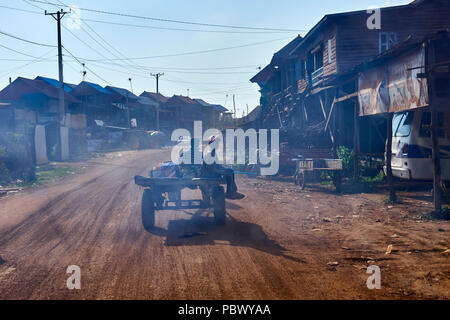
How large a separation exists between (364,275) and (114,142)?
41738mm

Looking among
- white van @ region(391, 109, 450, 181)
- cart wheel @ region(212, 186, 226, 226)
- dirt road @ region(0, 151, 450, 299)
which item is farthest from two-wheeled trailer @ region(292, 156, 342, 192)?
cart wheel @ region(212, 186, 226, 226)

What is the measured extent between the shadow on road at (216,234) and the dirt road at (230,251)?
2cm

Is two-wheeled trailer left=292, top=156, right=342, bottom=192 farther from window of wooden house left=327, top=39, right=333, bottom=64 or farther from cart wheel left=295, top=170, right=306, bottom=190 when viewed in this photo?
window of wooden house left=327, top=39, right=333, bottom=64

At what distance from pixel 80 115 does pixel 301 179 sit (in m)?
28.8

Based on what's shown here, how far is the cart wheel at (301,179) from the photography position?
42.3 feet

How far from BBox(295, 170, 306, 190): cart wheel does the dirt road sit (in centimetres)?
242

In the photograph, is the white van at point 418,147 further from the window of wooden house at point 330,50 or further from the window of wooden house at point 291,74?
the window of wooden house at point 291,74

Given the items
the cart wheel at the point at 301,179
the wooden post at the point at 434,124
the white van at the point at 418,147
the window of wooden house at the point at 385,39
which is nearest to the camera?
the wooden post at the point at 434,124

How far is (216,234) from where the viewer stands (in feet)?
23.3

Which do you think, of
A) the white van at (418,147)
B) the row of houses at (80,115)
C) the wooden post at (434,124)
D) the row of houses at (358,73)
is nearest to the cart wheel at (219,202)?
the wooden post at (434,124)

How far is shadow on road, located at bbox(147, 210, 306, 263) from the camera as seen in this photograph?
6371 mm

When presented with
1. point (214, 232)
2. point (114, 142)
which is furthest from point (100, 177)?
point (114, 142)

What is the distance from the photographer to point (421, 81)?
8.70m

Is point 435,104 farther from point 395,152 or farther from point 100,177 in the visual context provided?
point 100,177
